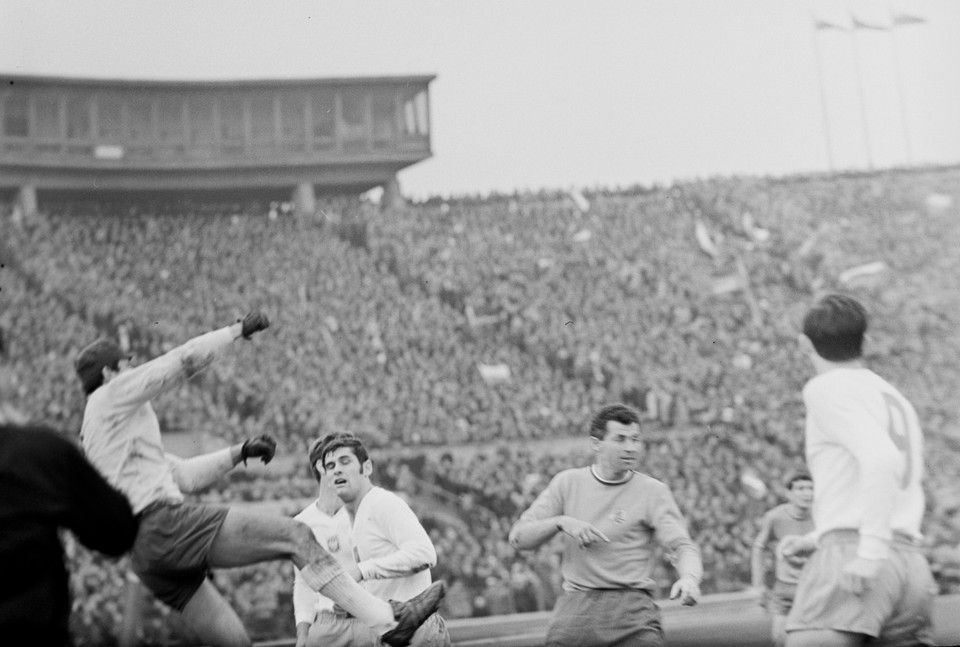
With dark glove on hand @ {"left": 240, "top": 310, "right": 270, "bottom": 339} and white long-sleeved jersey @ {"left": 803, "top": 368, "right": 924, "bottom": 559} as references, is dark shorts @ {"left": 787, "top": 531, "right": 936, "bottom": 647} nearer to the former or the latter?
white long-sleeved jersey @ {"left": 803, "top": 368, "right": 924, "bottom": 559}

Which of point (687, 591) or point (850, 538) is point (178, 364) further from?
point (850, 538)

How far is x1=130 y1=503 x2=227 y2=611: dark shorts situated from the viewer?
401 centimetres

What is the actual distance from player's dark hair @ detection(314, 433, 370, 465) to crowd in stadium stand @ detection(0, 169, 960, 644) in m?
6.57

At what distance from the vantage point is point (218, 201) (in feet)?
47.5

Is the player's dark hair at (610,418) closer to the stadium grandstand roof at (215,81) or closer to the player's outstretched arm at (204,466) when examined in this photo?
the player's outstretched arm at (204,466)

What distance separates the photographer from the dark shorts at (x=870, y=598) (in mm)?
2912

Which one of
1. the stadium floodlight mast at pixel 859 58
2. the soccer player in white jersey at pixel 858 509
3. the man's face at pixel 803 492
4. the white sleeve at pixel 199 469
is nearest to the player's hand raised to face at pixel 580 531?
the soccer player in white jersey at pixel 858 509

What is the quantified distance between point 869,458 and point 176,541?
234 centimetres

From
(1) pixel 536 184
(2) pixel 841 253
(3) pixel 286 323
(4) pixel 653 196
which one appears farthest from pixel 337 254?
(2) pixel 841 253

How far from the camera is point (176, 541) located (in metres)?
4.04

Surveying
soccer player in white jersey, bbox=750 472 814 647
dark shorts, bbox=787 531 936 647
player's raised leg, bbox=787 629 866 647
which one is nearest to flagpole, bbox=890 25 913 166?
soccer player in white jersey, bbox=750 472 814 647

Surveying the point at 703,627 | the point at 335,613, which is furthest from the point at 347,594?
the point at 703,627

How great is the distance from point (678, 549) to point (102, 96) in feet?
36.2

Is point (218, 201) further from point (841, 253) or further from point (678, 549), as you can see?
point (678, 549)
